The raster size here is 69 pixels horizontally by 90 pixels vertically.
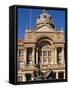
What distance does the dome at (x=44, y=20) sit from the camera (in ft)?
13.2

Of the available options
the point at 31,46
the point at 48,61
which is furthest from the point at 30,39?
the point at 48,61

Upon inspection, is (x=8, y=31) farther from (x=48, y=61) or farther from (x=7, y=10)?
(x=48, y=61)

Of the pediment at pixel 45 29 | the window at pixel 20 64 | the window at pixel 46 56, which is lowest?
the window at pixel 20 64

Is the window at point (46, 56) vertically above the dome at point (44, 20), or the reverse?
the dome at point (44, 20)

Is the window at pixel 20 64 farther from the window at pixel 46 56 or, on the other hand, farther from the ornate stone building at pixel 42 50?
the window at pixel 46 56

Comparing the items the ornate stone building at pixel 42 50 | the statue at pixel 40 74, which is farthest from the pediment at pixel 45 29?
the statue at pixel 40 74

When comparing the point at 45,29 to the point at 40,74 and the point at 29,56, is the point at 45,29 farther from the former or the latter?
the point at 40,74

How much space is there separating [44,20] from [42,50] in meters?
0.34

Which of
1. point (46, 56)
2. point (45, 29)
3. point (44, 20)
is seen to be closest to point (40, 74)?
point (46, 56)

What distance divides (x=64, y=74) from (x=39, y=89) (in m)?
0.45

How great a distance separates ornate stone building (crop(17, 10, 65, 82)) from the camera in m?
3.96

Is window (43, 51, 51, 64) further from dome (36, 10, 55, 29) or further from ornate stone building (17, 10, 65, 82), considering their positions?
dome (36, 10, 55, 29)

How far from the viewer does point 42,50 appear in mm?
4059

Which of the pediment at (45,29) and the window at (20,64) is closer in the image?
the window at (20,64)
